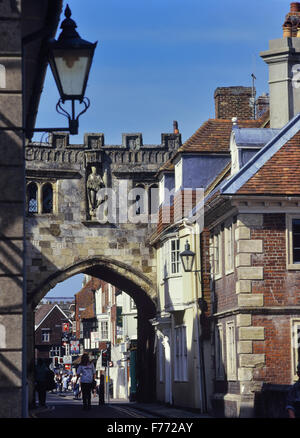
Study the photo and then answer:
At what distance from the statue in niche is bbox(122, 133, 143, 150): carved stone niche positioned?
5.47 feet

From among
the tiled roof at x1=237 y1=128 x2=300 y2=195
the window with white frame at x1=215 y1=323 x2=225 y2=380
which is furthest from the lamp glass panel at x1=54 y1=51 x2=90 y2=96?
the window with white frame at x1=215 y1=323 x2=225 y2=380

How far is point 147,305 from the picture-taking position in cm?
4228

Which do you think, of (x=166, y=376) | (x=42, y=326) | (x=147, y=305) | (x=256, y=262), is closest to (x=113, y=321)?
(x=147, y=305)

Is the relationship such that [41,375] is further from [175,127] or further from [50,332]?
[50,332]

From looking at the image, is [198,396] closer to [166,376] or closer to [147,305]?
[166,376]

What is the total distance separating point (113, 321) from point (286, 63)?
4188 cm

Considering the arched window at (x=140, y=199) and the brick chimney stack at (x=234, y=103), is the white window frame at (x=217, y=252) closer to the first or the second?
the brick chimney stack at (x=234, y=103)

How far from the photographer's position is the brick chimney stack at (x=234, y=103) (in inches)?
1428

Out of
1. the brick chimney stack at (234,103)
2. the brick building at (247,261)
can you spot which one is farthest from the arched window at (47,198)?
the brick building at (247,261)

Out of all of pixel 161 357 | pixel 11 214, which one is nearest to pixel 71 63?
pixel 11 214

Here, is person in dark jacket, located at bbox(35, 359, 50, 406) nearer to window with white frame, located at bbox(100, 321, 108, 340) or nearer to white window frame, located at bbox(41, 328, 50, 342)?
window with white frame, located at bbox(100, 321, 108, 340)

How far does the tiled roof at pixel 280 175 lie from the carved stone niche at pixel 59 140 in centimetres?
1549

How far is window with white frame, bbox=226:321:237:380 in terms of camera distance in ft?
83.2

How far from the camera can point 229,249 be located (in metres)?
26.1
